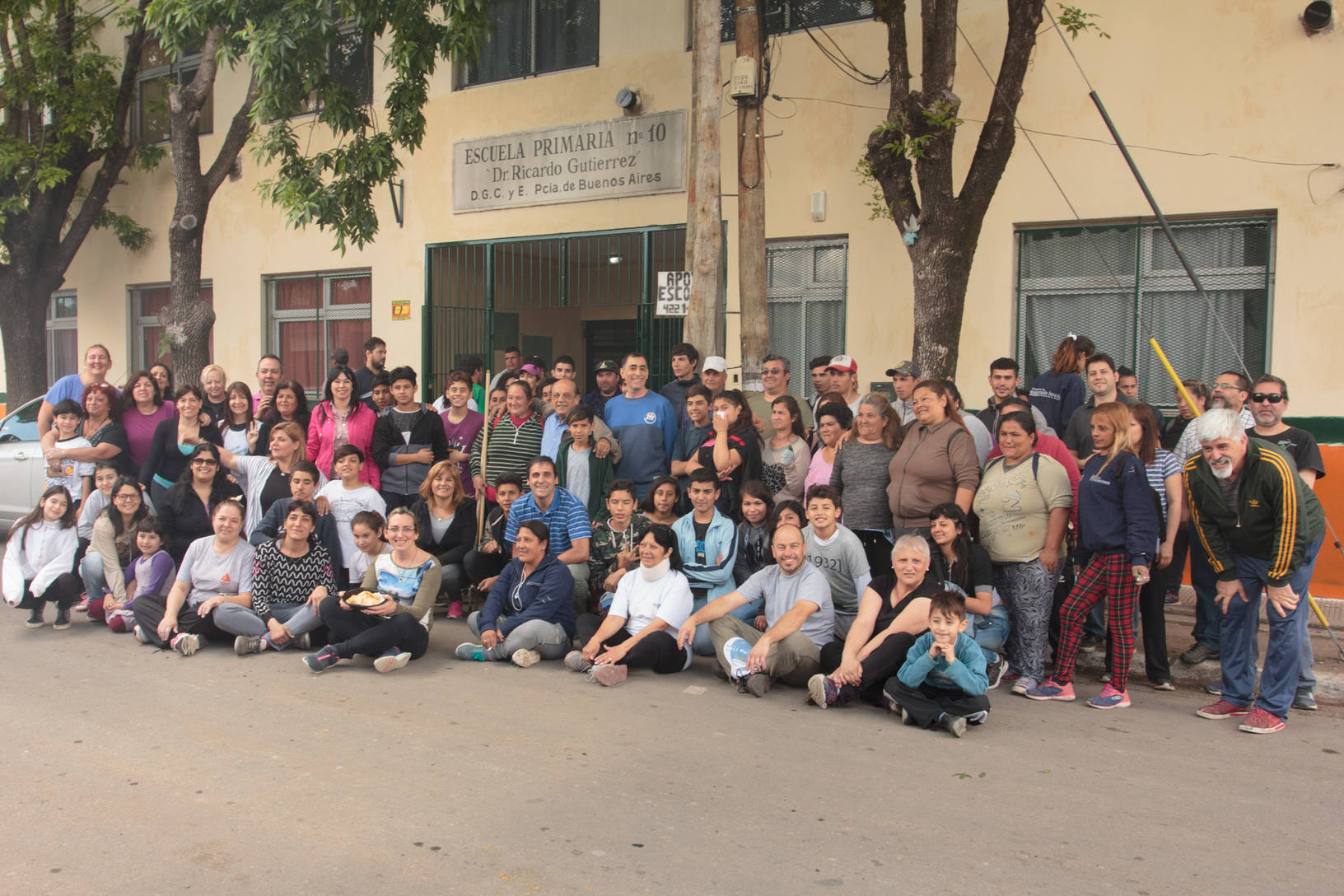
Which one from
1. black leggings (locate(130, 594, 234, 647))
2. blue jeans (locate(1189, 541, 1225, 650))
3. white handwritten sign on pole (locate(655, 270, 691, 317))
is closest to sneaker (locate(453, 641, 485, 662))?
black leggings (locate(130, 594, 234, 647))

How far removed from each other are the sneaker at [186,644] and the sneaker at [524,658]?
2.04 m

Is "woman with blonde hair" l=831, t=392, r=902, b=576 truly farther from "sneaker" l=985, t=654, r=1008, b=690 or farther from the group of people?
"sneaker" l=985, t=654, r=1008, b=690

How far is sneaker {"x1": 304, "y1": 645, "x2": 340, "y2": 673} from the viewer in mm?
6410

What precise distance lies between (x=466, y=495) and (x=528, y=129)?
6.24 meters

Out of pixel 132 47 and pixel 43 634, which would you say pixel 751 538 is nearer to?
pixel 43 634

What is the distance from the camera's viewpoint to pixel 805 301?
37.7 ft

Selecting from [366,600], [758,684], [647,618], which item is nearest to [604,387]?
[647,618]

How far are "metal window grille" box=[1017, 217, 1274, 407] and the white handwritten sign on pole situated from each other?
11.3 feet

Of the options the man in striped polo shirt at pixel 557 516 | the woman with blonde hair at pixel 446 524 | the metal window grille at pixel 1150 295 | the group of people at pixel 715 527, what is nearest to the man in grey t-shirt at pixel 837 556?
the group of people at pixel 715 527

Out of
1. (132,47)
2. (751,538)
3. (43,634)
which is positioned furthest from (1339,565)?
(132,47)

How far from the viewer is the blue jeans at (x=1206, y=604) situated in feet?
22.0

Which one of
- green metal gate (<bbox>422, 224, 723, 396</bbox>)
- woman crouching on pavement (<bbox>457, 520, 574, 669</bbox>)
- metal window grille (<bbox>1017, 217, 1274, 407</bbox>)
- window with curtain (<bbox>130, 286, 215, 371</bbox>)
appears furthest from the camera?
window with curtain (<bbox>130, 286, 215, 371</bbox>)

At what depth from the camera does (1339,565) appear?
324 inches

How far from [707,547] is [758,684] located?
4.00 ft
